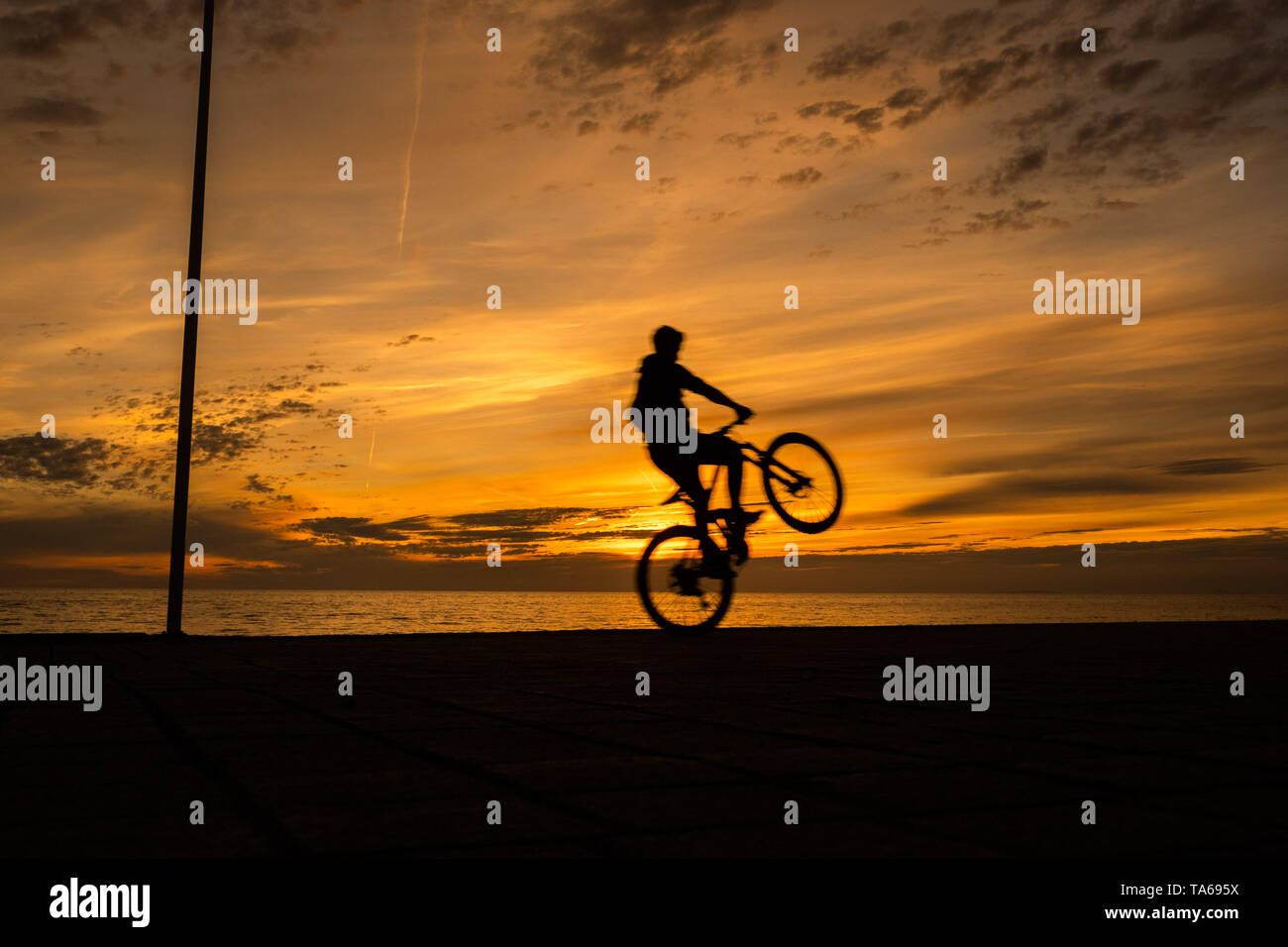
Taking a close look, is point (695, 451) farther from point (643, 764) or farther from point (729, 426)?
point (643, 764)

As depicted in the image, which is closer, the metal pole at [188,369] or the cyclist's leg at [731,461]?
the cyclist's leg at [731,461]

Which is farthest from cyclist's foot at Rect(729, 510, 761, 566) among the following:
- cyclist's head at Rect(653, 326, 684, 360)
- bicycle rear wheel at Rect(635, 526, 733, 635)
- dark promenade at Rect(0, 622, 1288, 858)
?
dark promenade at Rect(0, 622, 1288, 858)

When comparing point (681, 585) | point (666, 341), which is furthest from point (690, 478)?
point (666, 341)

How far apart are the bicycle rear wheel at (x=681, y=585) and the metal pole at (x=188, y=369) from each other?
524cm

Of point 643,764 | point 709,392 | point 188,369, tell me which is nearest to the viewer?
point 643,764

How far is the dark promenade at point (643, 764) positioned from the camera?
2.81 meters

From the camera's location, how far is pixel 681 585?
1038 centimetres

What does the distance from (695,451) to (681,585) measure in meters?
1.49

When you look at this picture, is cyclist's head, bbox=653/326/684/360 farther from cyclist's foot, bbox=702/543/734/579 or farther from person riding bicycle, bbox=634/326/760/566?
cyclist's foot, bbox=702/543/734/579

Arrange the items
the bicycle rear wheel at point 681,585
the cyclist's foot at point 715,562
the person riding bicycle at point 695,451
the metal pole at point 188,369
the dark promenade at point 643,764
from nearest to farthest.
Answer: the dark promenade at point 643,764 → the person riding bicycle at point 695,451 → the cyclist's foot at point 715,562 → the bicycle rear wheel at point 681,585 → the metal pole at point 188,369

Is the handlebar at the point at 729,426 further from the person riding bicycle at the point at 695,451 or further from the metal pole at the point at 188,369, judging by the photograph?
the metal pole at the point at 188,369

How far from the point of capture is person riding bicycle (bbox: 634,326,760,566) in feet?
31.3

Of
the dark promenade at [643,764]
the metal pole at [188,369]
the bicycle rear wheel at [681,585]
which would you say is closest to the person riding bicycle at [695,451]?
the bicycle rear wheel at [681,585]
